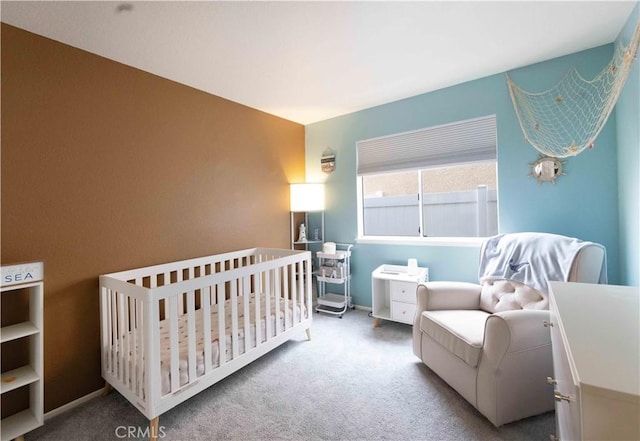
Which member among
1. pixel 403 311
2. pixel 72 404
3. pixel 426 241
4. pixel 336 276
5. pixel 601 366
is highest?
pixel 426 241

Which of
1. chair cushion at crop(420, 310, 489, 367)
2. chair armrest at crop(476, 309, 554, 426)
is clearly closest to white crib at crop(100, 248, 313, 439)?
chair cushion at crop(420, 310, 489, 367)

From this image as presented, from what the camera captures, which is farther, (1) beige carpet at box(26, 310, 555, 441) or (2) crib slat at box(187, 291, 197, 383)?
(2) crib slat at box(187, 291, 197, 383)

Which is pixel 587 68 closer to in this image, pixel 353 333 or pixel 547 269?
pixel 547 269

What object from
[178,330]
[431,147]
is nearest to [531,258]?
[431,147]

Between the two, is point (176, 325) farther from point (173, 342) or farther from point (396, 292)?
point (396, 292)

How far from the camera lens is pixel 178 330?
69.6 inches

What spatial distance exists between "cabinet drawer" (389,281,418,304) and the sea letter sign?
252 centimetres

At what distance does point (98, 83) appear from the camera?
1918 millimetres

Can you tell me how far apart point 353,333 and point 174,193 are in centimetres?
205

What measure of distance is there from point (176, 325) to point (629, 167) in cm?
290

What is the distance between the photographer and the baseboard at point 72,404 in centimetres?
168

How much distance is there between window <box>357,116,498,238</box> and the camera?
8.55ft

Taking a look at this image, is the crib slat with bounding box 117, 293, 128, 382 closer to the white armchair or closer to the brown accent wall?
the brown accent wall

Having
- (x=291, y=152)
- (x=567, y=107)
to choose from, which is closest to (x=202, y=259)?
(x=291, y=152)
